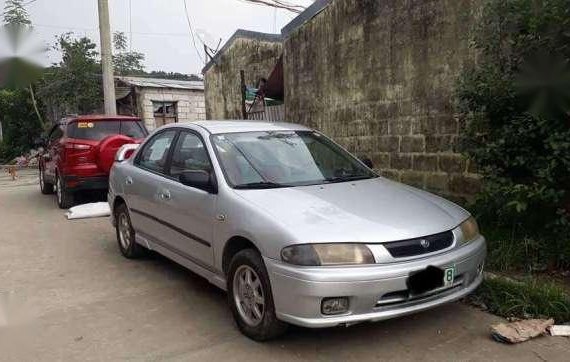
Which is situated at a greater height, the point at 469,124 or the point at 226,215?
the point at 469,124

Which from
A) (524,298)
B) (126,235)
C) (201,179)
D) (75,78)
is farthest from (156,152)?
(75,78)

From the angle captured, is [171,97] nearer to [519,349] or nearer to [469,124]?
[469,124]

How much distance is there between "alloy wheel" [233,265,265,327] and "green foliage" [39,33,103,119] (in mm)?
17220

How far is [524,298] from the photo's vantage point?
13.5 feet

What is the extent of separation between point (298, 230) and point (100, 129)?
692 centimetres

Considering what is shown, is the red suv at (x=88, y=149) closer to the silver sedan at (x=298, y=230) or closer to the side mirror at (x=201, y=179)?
the silver sedan at (x=298, y=230)

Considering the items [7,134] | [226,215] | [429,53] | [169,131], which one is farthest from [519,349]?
[7,134]

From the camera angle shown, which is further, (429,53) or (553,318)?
(429,53)

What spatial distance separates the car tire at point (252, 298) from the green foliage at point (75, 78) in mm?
17204

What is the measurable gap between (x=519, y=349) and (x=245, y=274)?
188 cm

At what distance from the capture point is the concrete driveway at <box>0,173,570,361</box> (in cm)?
352

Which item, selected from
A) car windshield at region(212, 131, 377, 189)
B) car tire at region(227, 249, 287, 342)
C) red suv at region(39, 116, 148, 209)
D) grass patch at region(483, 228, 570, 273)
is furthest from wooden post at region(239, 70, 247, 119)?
car tire at region(227, 249, 287, 342)

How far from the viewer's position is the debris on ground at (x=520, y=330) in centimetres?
361

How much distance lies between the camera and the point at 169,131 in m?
5.35
